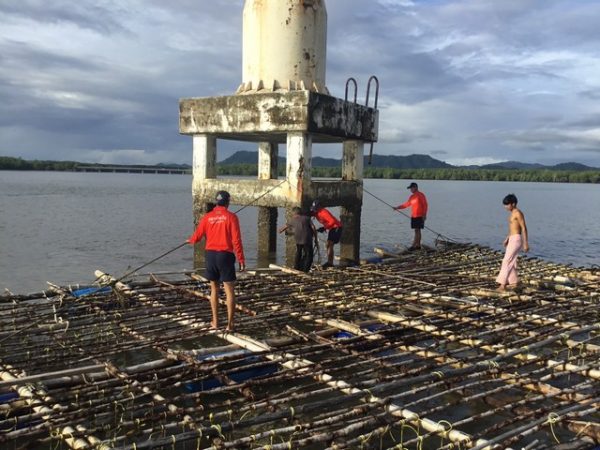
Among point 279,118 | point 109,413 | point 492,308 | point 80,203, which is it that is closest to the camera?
point 109,413

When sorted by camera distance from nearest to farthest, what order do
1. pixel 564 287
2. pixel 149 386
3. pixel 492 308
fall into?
1. pixel 149 386
2. pixel 492 308
3. pixel 564 287

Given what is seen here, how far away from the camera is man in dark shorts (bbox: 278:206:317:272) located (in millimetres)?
13156

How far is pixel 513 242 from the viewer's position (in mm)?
10680

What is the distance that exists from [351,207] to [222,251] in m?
8.92

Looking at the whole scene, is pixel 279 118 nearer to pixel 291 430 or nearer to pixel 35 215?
pixel 291 430

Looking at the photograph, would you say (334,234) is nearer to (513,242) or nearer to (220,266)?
(513,242)

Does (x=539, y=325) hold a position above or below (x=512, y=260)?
below

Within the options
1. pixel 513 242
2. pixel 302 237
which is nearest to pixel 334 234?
pixel 302 237

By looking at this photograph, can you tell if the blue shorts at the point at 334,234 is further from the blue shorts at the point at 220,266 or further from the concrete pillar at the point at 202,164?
the blue shorts at the point at 220,266

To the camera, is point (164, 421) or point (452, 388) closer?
point (164, 421)

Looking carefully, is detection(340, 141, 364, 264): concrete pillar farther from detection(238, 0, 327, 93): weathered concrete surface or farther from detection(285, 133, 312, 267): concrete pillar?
detection(285, 133, 312, 267): concrete pillar

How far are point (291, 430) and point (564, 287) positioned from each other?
8.90m

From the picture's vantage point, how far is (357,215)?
16.4 meters

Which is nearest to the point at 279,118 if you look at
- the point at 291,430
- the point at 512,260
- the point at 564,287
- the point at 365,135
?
the point at 365,135
